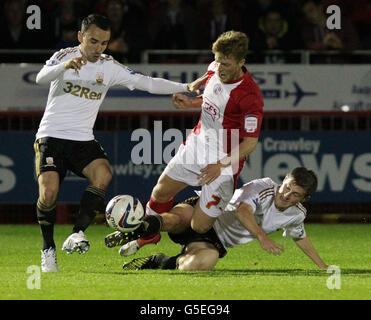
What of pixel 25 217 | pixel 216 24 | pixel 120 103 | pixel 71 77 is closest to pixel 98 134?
pixel 120 103

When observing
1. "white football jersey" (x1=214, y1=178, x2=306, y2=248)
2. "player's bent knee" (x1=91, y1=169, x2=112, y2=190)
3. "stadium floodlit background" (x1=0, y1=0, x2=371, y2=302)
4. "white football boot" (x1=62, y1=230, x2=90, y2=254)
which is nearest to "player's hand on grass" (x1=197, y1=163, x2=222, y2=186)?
"white football jersey" (x1=214, y1=178, x2=306, y2=248)

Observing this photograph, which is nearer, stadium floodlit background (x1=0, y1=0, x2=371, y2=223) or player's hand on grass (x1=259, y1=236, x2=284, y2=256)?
player's hand on grass (x1=259, y1=236, x2=284, y2=256)

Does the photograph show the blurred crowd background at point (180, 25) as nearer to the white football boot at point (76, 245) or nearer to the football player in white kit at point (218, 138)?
the football player in white kit at point (218, 138)

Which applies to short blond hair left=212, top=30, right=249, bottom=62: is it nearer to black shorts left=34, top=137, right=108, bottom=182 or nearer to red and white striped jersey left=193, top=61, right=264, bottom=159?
red and white striped jersey left=193, top=61, right=264, bottom=159

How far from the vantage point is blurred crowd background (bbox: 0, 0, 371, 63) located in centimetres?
1372

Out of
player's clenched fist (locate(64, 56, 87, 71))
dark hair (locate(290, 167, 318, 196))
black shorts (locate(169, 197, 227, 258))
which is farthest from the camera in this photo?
black shorts (locate(169, 197, 227, 258))

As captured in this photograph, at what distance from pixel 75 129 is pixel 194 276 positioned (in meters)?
1.69

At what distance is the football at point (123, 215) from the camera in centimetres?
795

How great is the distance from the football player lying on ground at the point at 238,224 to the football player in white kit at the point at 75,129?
518 millimetres

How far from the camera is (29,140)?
13.1 m

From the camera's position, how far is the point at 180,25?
46.0ft

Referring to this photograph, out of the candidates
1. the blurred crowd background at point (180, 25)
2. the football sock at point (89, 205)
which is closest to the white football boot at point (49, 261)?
the football sock at point (89, 205)

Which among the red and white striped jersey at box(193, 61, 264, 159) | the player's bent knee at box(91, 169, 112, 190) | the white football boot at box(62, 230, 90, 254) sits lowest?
the white football boot at box(62, 230, 90, 254)

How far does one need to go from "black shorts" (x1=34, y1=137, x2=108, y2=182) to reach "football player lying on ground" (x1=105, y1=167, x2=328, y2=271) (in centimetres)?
74
